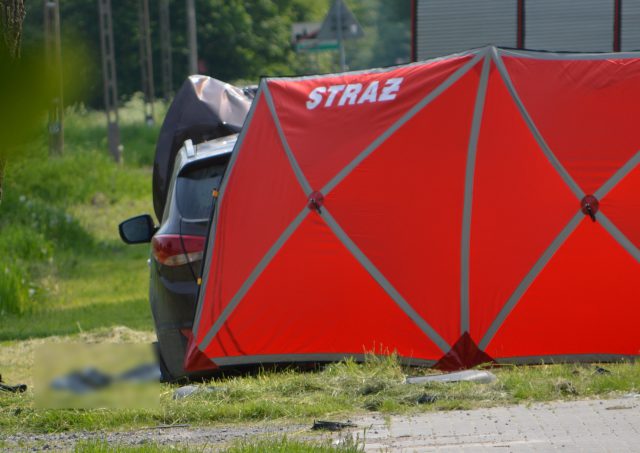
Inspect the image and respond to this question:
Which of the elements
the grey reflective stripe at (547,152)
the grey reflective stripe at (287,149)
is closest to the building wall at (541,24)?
the grey reflective stripe at (287,149)

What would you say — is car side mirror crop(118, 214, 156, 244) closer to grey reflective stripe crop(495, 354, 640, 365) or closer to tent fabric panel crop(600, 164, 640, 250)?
grey reflective stripe crop(495, 354, 640, 365)

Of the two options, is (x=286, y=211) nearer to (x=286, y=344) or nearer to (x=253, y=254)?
(x=253, y=254)

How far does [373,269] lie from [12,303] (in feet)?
26.9

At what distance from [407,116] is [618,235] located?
4.63ft

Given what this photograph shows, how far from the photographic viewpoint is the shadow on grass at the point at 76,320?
520 inches

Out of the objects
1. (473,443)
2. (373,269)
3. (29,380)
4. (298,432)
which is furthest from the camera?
(29,380)

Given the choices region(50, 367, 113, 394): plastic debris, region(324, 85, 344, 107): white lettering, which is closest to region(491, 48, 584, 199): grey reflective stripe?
region(324, 85, 344, 107): white lettering

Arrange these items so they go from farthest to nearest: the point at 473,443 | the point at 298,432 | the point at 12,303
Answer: the point at 12,303, the point at 298,432, the point at 473,443

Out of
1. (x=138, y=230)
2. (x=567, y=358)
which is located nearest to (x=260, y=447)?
(x=567, y=358)

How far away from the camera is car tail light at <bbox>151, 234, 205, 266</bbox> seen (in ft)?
25.8

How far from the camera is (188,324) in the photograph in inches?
314

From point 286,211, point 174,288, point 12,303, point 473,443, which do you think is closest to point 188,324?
point 174,288

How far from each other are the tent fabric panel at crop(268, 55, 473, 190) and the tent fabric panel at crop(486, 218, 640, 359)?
1.26 m

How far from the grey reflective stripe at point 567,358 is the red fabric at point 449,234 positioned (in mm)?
19
